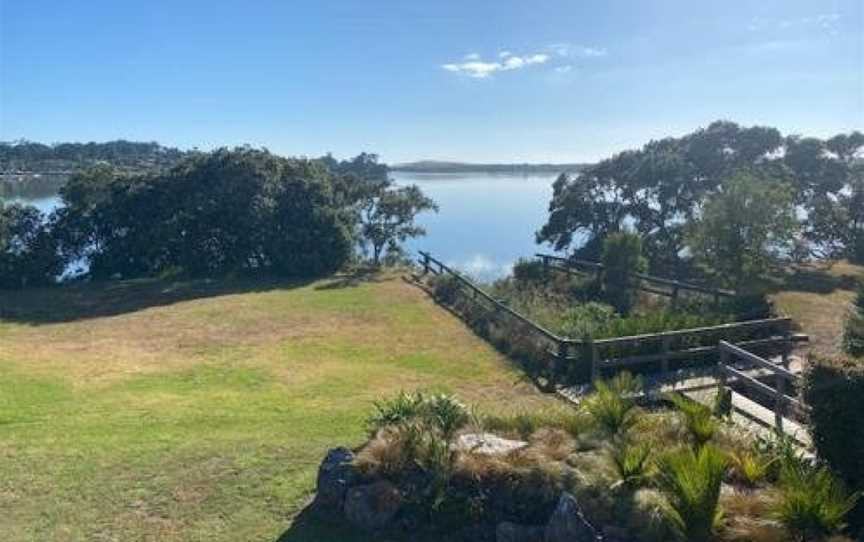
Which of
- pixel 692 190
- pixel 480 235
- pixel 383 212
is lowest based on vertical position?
pixel 480 235

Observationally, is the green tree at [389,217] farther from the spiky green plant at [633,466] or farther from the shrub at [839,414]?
the shrub at [839,414]

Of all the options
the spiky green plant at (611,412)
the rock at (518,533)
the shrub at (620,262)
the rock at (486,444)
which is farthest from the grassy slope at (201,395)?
the shrub at (620,262)

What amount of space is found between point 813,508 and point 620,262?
17.8 metres

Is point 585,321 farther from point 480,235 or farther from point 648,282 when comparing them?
point 480,235

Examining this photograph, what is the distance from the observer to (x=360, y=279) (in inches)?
1109

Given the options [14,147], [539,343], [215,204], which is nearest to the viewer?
[539,343]

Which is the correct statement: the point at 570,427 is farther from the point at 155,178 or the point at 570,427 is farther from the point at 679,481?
the point at 155,178

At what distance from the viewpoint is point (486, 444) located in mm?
8195

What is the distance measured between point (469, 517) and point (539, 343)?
27.7 feet

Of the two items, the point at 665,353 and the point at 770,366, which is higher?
the point at 770,366

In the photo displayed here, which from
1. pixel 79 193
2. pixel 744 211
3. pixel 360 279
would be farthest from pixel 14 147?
pixel 744 211

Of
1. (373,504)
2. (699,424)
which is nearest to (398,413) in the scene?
(373,504)

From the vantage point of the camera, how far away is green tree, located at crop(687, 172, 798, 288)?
20.5 metres

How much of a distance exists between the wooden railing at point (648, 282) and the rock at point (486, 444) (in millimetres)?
12079
